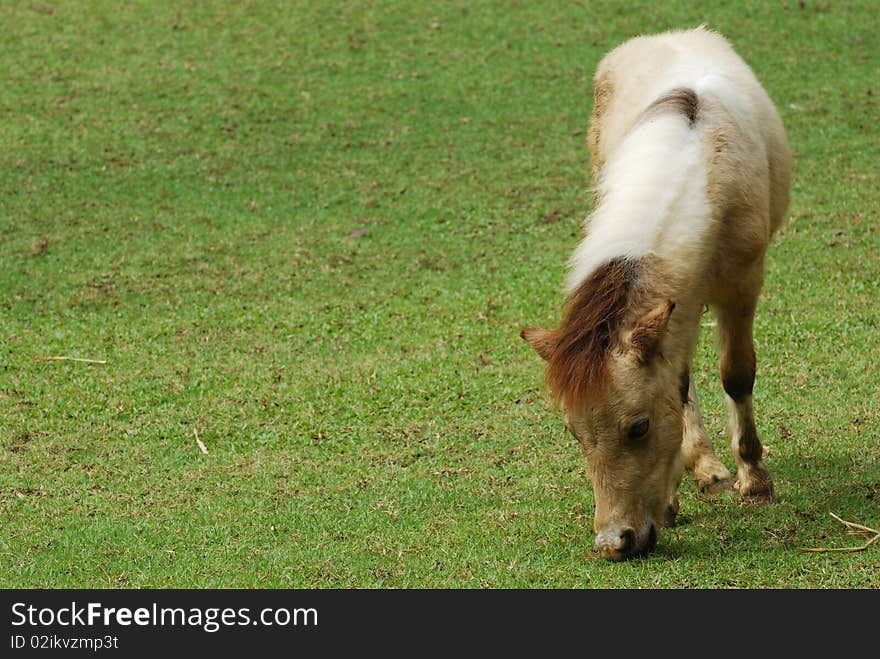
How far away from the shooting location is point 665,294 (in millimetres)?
4711

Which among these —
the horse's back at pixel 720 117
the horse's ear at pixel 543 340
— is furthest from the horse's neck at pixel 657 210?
the horse's ear at pixel 543 340

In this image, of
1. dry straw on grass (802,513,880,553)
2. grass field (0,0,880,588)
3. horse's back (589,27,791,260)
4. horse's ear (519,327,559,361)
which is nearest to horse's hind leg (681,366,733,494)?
grass field (0,0,880,588)

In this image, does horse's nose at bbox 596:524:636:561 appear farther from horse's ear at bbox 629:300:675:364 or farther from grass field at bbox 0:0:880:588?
horse's ear at bbox 629:300:675:364

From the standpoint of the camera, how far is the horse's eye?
4543 mm

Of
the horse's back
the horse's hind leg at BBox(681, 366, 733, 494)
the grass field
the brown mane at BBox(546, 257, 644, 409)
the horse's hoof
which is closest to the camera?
the brown mane at BBox(546, 257, 644, 409)

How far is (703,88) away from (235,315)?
4158 millimetres

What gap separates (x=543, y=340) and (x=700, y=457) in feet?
5.46

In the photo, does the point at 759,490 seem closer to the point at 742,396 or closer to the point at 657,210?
the point at 742,396

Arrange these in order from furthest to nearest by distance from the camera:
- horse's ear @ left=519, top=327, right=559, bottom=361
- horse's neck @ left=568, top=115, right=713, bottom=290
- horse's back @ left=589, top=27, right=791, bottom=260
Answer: horse's back @ left=589, top=27, right=791, bottom=260 < horse's neck @ left=568, top=115, right=713, bottom=290 < horse's ear @ left=519, top=327, right=559, bottom=361

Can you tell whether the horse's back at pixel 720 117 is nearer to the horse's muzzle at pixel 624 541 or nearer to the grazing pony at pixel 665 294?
the grazing pony at pixel 665 294

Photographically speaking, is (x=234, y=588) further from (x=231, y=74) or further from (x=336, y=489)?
(x=231, y=74)

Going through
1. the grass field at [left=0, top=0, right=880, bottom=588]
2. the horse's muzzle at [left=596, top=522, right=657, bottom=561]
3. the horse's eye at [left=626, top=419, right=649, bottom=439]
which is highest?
the horse's eye at [left=626, top=419, right=649, bottom=439]

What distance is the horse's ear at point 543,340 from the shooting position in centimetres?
462

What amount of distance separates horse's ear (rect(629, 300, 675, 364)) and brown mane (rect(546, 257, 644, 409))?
97 mm
